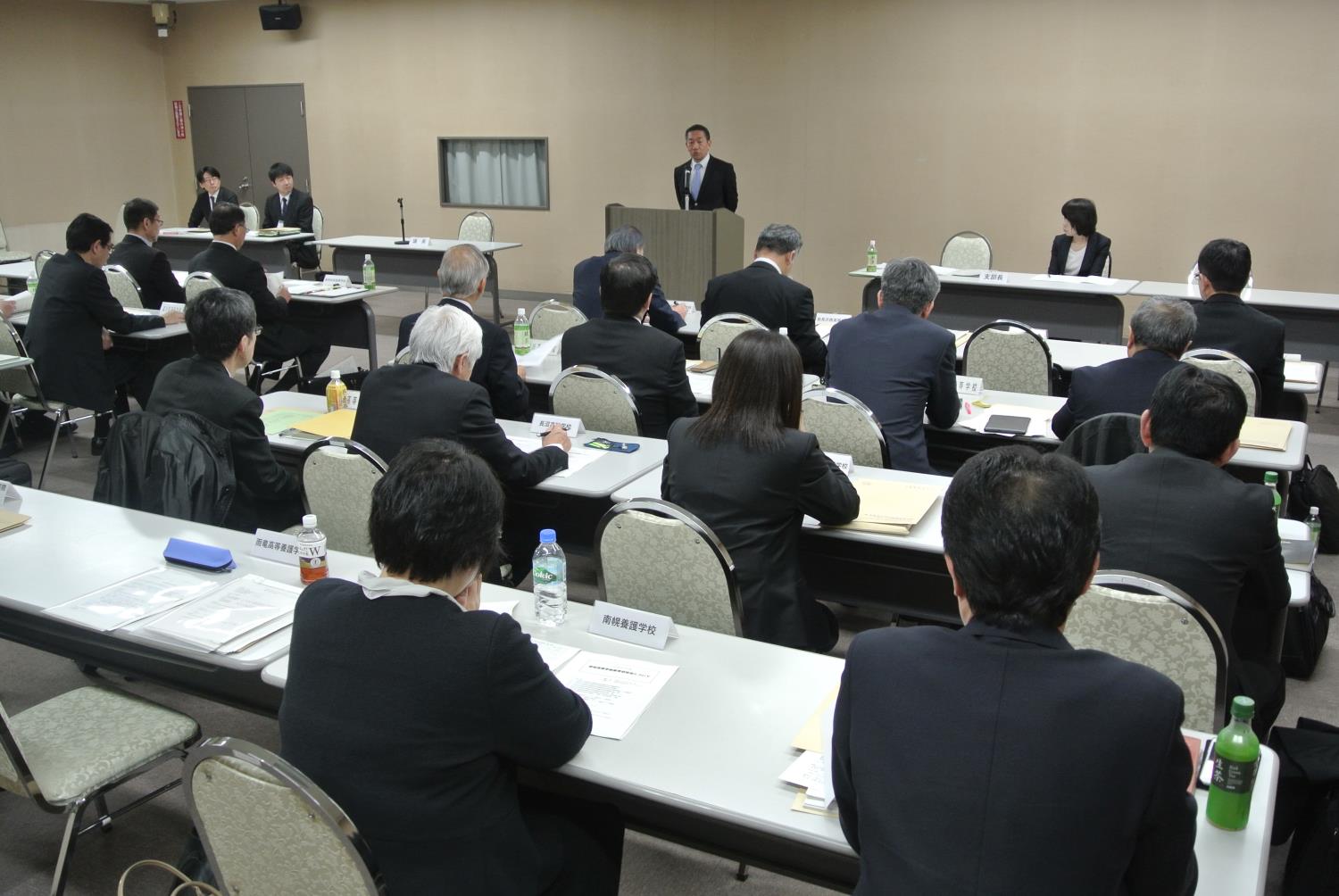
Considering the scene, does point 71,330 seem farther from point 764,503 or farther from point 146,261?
point 764,503

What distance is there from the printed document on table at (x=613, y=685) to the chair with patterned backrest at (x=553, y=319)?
392 cm

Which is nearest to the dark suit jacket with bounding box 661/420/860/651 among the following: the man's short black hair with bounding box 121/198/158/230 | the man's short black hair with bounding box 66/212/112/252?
the man's short black hair with bounding box 66/212/112/252

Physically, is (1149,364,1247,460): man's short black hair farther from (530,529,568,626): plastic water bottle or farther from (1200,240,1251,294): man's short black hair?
(1200,240,1251,294): man's short black hair

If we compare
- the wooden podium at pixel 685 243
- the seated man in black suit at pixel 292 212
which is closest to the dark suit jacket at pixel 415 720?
the wooden podium at pixel 685 243

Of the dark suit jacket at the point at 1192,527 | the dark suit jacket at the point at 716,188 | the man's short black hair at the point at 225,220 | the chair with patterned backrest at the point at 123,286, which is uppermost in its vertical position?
the dark suit jacket at the point at 716,188

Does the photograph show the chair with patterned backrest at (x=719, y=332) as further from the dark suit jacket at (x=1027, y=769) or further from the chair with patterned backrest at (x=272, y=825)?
the dark suit jacket at (x=1027, y=769)

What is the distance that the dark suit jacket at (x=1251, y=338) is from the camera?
4785mm

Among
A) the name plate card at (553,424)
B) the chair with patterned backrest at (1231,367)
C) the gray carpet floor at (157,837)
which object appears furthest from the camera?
the chair with patterned backrest at (1231,367)

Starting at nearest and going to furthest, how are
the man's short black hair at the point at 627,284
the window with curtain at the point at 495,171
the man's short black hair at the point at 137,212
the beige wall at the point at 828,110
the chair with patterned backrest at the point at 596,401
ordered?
the chair with patterned backrest at the point at 596,401 < the man's short black hair at the point at 627,284 < the man's short black hair at the point at 137,212 < the beige wall at the point at 828,110 < the window with curtain at the point at 495,171

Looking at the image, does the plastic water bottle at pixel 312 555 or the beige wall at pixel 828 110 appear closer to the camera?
the plastic water bottle at pixel 312 555

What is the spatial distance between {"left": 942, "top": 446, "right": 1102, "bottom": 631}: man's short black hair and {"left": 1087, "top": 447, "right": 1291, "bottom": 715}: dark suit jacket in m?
0.96

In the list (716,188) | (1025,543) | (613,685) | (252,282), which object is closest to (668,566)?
(613,685)

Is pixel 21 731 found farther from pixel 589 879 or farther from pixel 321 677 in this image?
pixel 589 879

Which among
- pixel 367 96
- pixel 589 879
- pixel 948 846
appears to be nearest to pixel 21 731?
pixel 589 879
